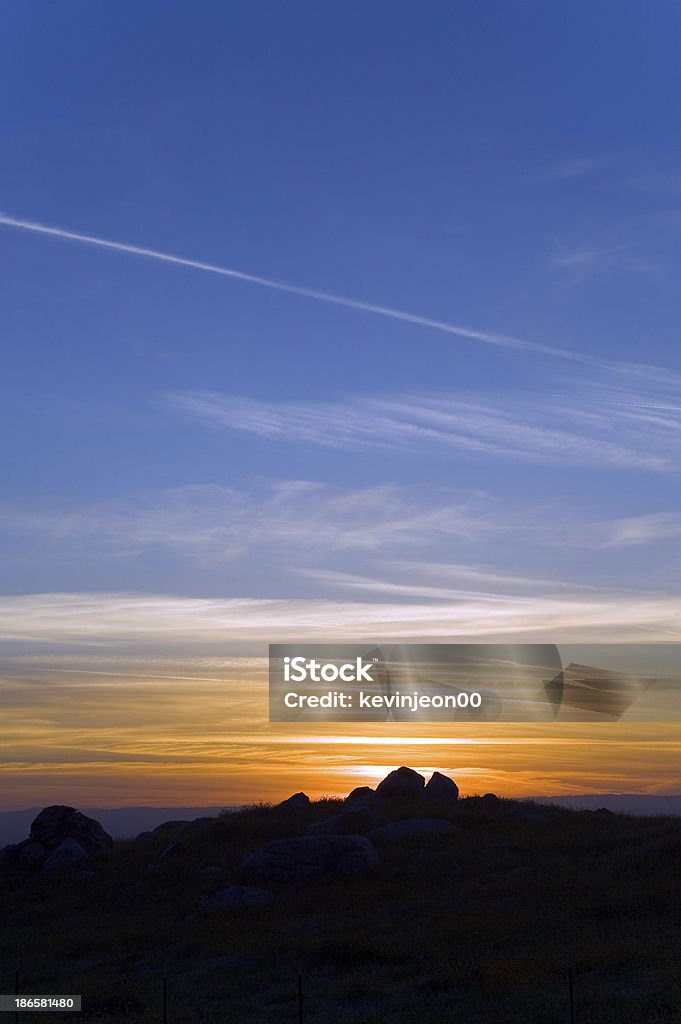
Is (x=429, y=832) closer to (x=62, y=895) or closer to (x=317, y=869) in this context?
(x=317, y=869)

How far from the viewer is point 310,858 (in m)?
41.3

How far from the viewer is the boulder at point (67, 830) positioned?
187 ft

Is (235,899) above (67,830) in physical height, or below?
below

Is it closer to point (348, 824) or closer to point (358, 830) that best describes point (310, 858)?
point (358, 830)

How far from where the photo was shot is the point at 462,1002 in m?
22.5

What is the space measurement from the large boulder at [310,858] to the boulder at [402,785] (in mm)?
13105

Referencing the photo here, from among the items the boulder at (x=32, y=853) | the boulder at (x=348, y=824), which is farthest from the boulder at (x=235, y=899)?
the boulder at (x=32, y=853)

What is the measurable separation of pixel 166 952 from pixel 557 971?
14384 millimetres

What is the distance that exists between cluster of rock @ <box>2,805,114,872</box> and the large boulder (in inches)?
638

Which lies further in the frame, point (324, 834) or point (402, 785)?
point (402, 785)

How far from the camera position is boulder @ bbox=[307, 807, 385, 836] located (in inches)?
1900

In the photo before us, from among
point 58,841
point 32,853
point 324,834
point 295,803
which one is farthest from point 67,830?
point 324,834

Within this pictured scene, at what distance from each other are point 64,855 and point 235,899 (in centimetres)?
1994

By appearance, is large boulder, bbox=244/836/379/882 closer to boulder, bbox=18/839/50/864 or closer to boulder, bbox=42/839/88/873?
boulder, bbox=42/839/88/873
